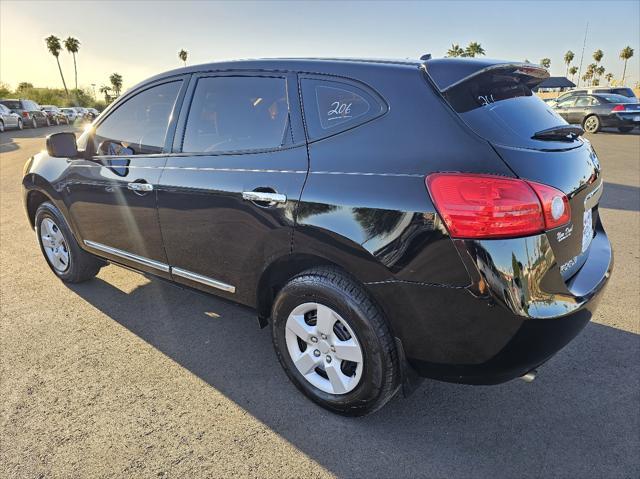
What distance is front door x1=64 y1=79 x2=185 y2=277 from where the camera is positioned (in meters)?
3.08

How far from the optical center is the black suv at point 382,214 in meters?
1.84

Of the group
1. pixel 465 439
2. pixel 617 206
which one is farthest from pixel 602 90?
pixel 465 439

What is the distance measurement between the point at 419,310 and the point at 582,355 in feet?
5.55

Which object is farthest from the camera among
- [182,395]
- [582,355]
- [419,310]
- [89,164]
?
[89,164]

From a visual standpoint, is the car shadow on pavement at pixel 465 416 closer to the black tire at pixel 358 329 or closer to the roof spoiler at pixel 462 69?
the black tire at pixel 358 329

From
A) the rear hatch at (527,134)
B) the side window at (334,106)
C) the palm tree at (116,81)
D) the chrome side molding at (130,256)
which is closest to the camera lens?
the rear hatch at (527,134)

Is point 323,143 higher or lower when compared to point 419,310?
higher

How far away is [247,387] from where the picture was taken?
2686 millimetres

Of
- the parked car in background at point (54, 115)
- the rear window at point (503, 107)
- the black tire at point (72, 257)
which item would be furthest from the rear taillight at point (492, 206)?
the parked car in background at point (54, 115)

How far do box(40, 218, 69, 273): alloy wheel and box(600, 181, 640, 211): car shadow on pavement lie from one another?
7032mm

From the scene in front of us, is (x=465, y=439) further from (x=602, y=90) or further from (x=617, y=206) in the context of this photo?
(x=602, y=90)

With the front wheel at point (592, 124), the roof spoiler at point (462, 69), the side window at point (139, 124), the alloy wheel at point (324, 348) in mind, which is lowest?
the front wheel at point (592, 124)

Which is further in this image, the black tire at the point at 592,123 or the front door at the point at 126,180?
the black tire at the point at 592,123

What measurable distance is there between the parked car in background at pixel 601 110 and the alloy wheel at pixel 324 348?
17.9 metres
